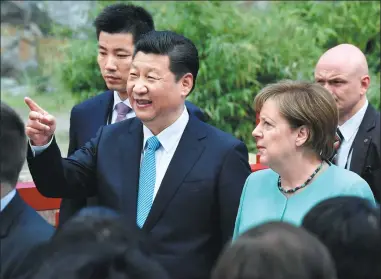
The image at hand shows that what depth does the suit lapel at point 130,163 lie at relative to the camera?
3.29m

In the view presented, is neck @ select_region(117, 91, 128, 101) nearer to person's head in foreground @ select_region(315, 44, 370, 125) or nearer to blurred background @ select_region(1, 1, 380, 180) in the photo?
person's head in foreground @ select_region(315, 44, 370, 125)

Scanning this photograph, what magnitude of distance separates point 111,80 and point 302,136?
1.22m

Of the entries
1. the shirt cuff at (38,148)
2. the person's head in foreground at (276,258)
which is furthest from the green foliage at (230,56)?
the person's head in foreground at (276,258)

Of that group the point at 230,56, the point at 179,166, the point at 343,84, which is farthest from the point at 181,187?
the point at 230,56

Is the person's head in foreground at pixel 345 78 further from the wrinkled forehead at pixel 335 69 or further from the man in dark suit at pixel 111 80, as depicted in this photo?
the man in dark suit at pixel 111 80

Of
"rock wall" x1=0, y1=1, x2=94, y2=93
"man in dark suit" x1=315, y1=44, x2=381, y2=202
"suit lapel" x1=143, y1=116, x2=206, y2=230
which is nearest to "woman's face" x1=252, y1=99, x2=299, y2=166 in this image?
"suit lapel" x1=143, y1=116, x2=206, y2=230

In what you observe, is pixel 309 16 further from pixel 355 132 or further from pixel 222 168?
pixel 222 168

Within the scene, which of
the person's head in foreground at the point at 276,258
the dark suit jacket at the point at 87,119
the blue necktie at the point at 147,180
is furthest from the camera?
the dark suit jacket at the point at 87,119

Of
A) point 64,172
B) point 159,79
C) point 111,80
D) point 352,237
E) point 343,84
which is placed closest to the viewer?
point 352,237

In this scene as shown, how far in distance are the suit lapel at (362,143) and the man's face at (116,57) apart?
1123mm

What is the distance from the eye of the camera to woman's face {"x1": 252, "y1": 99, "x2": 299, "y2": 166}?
10.4 ft

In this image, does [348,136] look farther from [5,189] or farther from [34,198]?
[5,189]

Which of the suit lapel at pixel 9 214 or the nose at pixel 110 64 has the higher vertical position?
the suit lapel at pixel 9 214

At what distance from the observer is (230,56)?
6883mm
